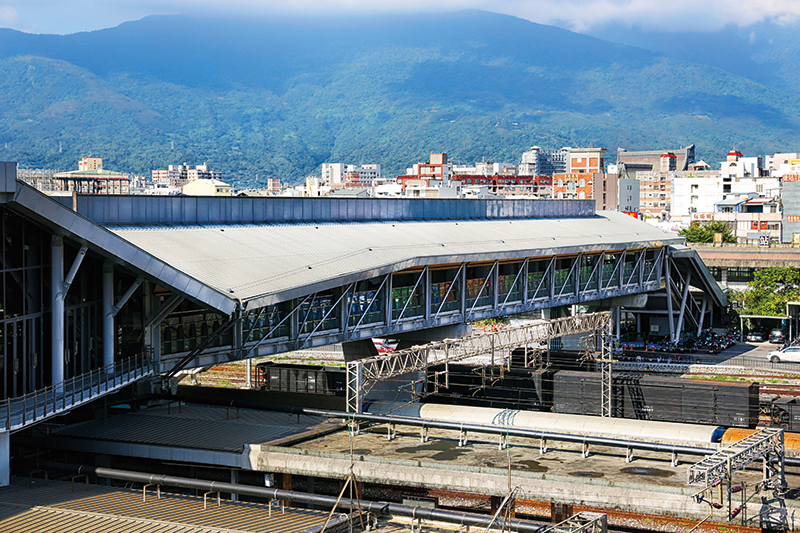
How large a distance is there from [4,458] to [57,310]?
4.57 metres

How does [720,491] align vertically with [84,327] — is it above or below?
below

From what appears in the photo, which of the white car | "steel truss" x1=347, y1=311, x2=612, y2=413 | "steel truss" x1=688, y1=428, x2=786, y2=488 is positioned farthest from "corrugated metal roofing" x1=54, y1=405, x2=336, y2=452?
the white car

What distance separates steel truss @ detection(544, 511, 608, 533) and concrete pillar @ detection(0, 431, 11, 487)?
15.2 meters

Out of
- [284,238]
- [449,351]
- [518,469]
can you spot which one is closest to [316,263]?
[284,238]

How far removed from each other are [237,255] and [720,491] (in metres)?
19.5

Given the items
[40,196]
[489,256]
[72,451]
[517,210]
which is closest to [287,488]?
[72,451]

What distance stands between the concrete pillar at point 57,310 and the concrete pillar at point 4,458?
2.38 meters

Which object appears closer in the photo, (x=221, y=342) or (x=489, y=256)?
(x=221, y=342)

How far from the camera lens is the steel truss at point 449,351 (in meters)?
37.3

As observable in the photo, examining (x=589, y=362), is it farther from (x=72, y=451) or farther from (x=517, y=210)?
(x=72, y=451)

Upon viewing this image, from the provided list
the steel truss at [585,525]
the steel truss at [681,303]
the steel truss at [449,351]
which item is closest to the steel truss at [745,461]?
the steel truss at [585,525]

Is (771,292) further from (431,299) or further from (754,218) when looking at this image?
(754,218)

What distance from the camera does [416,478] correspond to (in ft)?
95.1

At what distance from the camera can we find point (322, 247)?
41312mm
